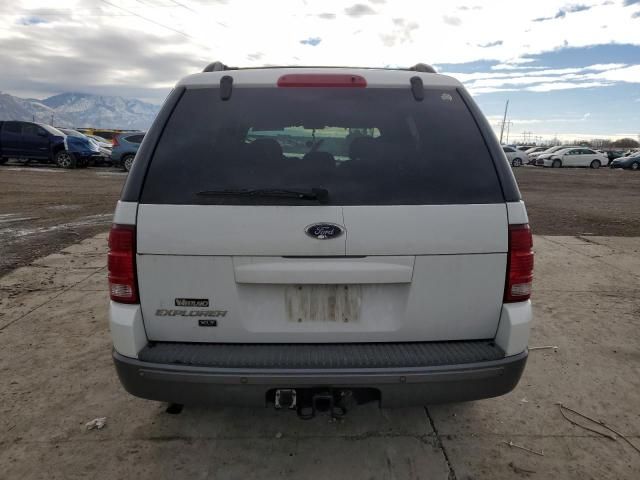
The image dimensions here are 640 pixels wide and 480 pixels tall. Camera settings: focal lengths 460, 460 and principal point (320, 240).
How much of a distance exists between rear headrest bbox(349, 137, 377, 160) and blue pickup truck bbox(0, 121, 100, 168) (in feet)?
68.1

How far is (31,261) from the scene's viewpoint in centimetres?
624

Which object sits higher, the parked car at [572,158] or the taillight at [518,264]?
the taillight at [518,264]

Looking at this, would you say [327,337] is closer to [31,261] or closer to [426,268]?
[426,268]

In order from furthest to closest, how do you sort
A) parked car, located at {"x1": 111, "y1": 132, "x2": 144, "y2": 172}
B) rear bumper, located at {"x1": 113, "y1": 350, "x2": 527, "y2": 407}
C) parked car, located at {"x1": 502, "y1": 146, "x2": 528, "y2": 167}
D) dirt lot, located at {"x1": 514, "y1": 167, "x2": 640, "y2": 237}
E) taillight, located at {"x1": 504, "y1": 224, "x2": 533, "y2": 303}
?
1. parked car, located at {"x1": 502, "y1": 146, "x2": 528, "y2": 167}
2. parked car, located at {"x1": 111, "y1": 132, "x2": 144, "y2": 172}
3. dirt lot, located at {"x1": 514, "y1": 167, "x2": 640, "y2": 237}
4. taillight, located at {"x1": 504, "y1": 224, "x2": 533, "y2": 303}
5. rear bumper, located at {"x1": 113, "y1": 350, "x2": 527, "y2": 407}

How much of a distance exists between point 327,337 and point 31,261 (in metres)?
5.66

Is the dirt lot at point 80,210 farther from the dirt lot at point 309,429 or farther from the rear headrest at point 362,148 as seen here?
the rear headrest at point 362,148

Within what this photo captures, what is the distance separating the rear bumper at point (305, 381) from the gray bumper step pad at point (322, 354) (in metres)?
0.03

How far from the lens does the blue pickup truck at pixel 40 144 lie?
19641 mm

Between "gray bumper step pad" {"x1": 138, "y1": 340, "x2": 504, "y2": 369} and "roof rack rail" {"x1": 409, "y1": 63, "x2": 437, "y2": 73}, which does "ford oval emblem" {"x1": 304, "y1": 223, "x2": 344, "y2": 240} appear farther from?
"roof rack rail" {"x1": 409, "y1": 63, "x2": 437, "y2": 73}

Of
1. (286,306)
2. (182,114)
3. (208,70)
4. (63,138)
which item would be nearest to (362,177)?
(286,306)

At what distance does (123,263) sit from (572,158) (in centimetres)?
4164

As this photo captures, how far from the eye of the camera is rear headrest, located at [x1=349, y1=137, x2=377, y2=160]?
2.28 metres

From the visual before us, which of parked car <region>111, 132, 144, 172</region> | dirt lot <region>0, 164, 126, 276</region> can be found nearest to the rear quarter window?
parked car <region>111, 132, 144, 172</region>

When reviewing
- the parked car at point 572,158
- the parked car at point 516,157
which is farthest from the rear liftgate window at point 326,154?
the parked car at point 572,158
